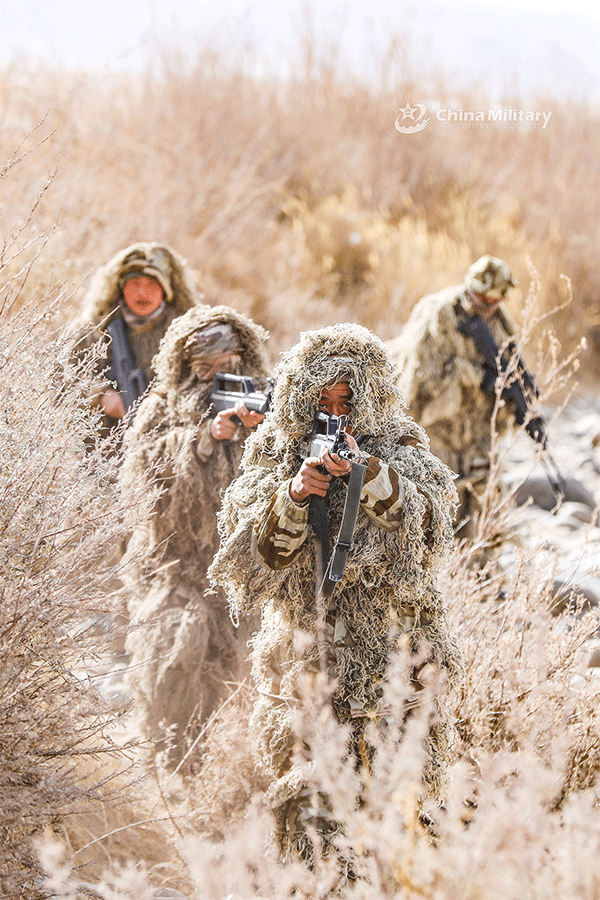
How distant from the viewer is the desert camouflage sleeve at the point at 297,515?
2027 mm

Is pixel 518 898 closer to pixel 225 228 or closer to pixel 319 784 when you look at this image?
pixel 319 784

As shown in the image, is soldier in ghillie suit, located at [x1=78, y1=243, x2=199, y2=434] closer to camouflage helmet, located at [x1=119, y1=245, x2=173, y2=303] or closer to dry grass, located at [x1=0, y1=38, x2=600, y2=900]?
camouflage helmet, located at [x1=119, y1=245, x2=173, y2=303]

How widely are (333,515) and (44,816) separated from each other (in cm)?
102

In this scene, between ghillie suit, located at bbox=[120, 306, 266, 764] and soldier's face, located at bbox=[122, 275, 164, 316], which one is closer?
ghillie suit, located at bbox=[120, 306, 266, 764]

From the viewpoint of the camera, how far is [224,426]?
2869 mm

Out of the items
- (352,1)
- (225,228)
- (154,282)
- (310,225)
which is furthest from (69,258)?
(352,1)

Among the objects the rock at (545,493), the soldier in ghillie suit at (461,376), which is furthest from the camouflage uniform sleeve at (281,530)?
the rock at (545,493)

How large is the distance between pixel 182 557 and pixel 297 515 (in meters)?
1.13

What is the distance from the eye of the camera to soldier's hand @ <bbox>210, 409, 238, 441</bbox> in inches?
112

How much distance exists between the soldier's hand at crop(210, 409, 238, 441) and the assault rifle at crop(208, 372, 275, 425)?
2cm

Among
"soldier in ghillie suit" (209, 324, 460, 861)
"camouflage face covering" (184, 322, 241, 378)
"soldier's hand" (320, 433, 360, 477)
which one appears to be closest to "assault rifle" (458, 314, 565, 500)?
"camouflage face covering" (184, 322, 241, 378)

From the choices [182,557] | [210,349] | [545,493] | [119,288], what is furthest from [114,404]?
[545,493]

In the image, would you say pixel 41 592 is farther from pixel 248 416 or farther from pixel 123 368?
pixel 123 368

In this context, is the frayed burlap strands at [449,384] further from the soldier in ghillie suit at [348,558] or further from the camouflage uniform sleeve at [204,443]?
the soldier in ghillie suit at [348,558]
